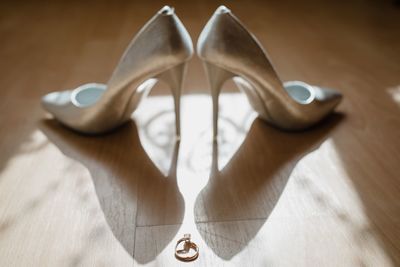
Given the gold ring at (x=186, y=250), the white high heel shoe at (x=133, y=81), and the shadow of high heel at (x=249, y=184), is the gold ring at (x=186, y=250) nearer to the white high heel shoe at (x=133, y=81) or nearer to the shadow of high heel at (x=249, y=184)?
the shadow of high heel at (x=249, y=184)

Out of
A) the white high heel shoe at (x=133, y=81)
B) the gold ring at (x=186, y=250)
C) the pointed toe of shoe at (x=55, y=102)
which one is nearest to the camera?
the gold ring at (x=186, y=250)

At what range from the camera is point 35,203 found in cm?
81

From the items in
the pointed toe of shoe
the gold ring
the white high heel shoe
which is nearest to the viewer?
the gold ring

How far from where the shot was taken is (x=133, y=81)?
0.91 meters

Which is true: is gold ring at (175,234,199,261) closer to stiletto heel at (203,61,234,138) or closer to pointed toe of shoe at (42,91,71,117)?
stiletto heel at (203,61,234,138)

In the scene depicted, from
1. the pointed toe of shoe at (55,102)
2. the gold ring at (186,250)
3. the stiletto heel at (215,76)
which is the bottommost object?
the gold ring at (186,250)

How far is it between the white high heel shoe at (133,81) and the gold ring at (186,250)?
12.9 inches

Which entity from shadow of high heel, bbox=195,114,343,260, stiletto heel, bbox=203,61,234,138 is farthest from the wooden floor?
stiletto heel, bbox=203,61,234,138

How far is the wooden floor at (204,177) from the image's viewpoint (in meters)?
0.71

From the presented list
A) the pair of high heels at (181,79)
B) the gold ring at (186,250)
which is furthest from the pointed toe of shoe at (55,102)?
the gold ring at (186,250)

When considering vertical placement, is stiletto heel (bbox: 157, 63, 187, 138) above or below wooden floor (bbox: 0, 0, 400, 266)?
above

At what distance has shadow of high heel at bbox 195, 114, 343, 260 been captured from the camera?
2.43 ft

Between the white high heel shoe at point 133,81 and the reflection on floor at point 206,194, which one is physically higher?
the white high heel shoe at point 133,81

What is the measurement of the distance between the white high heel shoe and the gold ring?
329mm
